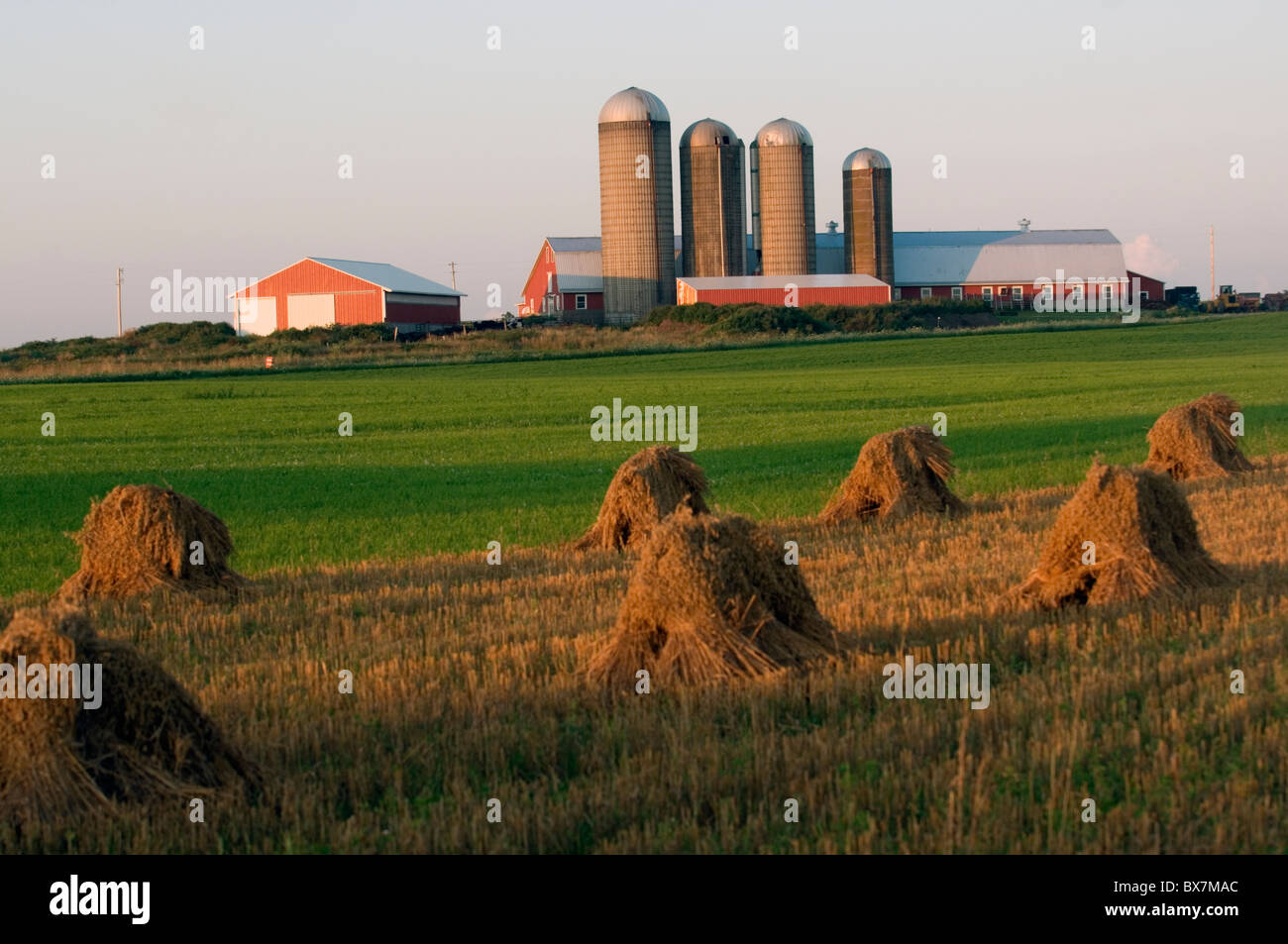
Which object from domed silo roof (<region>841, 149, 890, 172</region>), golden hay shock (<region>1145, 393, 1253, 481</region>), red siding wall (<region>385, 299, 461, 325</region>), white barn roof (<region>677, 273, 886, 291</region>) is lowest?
golden hay shock (<region>1145, 393, 1253, 481</region>)

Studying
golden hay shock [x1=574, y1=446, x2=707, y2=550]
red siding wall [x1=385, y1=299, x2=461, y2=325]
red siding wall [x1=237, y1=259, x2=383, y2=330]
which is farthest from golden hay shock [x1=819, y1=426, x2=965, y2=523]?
red siding wall [x1=385, y1=299, x2=461, y2=325]

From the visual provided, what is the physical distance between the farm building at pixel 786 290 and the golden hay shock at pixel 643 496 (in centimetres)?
6441

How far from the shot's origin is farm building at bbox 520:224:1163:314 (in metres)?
90.5

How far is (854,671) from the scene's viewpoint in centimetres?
903

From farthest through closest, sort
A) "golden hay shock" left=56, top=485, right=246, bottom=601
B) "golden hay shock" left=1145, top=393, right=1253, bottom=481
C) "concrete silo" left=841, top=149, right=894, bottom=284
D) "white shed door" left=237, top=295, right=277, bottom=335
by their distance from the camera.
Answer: "concrete silo" left=841, top=149, right=894, bottom=284 < "white shed door" left=237, top=295, right=277, bottom=335 < "golden hay shock" left=1145, top=393, right=1253, bottom=481 < "golden hay shock" left=56, top=485, right=246, bottom=601

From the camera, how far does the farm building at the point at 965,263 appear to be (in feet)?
297

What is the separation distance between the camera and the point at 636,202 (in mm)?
79375

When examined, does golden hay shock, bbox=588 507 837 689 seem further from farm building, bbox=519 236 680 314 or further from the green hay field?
farm building, bbox=519 236 680 314

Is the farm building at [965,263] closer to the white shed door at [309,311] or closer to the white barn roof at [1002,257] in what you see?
the white barn roof at [1002,257]

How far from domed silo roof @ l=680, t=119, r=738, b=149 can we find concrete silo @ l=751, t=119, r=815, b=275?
2907 millimetres

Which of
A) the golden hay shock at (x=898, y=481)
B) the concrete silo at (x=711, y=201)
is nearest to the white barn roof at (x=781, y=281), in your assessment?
the concrete silo at (x=711, y=201)

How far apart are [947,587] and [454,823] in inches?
267

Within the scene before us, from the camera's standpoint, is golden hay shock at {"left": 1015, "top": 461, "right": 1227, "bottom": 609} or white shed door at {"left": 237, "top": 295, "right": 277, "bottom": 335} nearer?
golden hay shock at {"left": 1015, "top": 461, "right": 1227, "bottom": 609}

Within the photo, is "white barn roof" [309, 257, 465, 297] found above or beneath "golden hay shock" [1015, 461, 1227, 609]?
above
